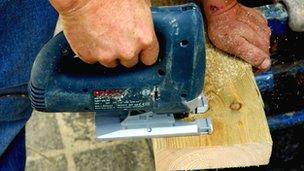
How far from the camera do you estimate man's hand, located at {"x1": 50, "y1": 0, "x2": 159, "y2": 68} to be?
46.8 inches

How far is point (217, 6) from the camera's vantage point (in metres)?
1.68

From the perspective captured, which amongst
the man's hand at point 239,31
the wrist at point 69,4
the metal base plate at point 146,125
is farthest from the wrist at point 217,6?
the wrist at point 69,4

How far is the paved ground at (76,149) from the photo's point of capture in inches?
96.9

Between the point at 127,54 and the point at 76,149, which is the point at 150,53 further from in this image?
the point at 76,149

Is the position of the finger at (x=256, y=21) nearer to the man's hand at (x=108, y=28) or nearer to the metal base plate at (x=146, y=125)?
the metal base plate at (x=146, y=125)

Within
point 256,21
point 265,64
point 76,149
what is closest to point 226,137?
point 265,64

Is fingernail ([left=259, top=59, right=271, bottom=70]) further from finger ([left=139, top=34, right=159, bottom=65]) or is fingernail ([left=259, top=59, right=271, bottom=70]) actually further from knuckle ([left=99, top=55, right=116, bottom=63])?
knuckle ([left=99, top=55, right=116, bottom=63])

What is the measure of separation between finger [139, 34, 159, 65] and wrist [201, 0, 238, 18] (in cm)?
44

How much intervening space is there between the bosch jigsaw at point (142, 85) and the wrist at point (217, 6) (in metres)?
0.38

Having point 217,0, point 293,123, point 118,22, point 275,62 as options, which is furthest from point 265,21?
point 118,22

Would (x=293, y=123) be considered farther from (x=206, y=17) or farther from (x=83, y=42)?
(x=83, y=42)

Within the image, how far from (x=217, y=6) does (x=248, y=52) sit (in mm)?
205

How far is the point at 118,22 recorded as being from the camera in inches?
47.3

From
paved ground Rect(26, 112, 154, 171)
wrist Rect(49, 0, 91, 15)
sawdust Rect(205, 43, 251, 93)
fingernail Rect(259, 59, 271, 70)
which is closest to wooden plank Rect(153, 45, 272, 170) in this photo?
sawdust Rect(205, 43, 251, 93)
